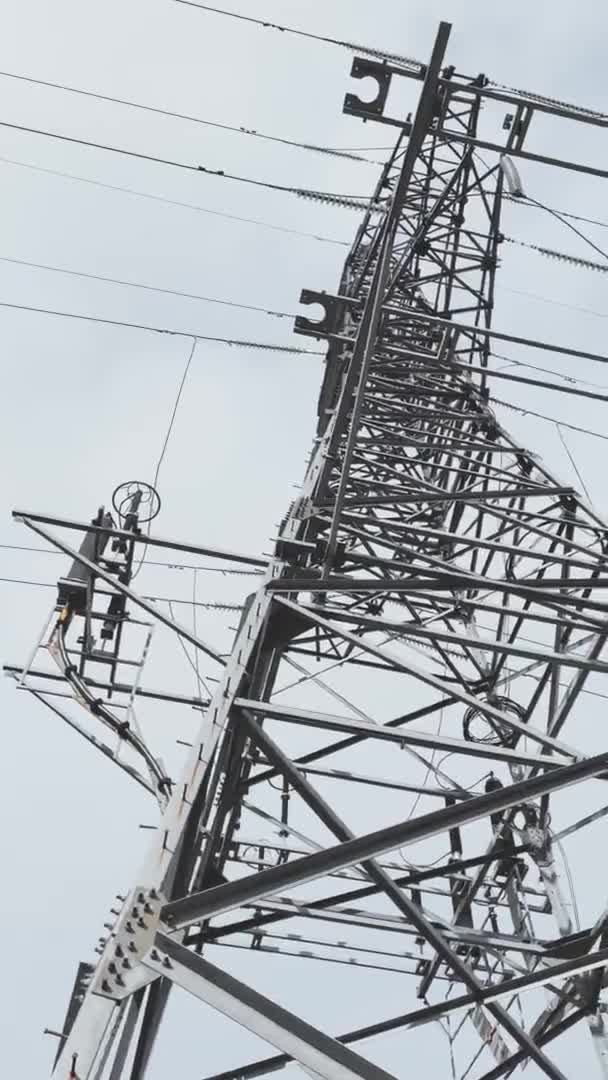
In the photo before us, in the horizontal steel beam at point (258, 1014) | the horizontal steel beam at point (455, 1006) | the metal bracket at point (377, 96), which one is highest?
the metal bracket at point (377, 96)

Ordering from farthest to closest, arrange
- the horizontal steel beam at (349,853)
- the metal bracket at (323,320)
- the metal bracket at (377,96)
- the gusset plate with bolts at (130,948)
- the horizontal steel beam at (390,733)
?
the metal bracket at (323,320) → the metal bracket at (377,96) → the horizontal steel beam at (390,733) → the horizontal steel beam at (349,853) → the gusset plate with bolts at (130,948)

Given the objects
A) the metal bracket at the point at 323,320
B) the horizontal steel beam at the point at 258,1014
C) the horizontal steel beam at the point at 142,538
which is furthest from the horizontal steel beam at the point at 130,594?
the metal bracket at the point at 323,320

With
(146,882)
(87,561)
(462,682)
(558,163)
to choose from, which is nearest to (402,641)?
(462,682)

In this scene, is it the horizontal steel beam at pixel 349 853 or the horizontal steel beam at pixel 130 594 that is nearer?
the horizontal steel beam at pixel 349 853

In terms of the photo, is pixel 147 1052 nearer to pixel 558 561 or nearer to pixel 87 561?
pixel 87 561

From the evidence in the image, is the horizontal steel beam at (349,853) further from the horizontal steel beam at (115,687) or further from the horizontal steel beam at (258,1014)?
the horizontal steel beam at (115,687)

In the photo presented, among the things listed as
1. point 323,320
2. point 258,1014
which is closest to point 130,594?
point 258,1014

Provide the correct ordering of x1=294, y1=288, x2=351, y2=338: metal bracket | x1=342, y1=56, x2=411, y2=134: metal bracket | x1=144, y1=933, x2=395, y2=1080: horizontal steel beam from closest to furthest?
1. x1=144, y1=933, x2=395, y2=1080: horizontal steel beam
2. x1=342, y1=56, x2=411, y2=134: metal bracket
3. x1=294, y1=288, x2=351, y2=338: metal bracket

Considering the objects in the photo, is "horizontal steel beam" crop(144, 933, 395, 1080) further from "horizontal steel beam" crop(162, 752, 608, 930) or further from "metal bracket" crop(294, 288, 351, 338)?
"metal bracket" crop(294, 288, 351, 338)

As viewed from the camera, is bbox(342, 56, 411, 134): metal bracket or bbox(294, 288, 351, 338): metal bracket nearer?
bbox(342, 56, 411, 134): metal bracket

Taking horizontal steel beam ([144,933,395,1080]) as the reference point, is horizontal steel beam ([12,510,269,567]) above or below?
above

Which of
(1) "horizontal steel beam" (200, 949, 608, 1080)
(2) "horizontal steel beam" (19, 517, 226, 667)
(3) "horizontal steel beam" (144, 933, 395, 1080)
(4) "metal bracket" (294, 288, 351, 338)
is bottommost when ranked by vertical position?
(3) "horizontal steel beam" (144, 933, 395, 1080)

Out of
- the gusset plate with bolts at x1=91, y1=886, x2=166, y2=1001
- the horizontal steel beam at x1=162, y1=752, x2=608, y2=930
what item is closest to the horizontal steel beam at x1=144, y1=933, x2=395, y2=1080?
the gusset plate with bolts at x1=91, y1=886, x2=166, y2=1001

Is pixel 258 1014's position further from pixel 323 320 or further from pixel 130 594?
pixel 323 320
